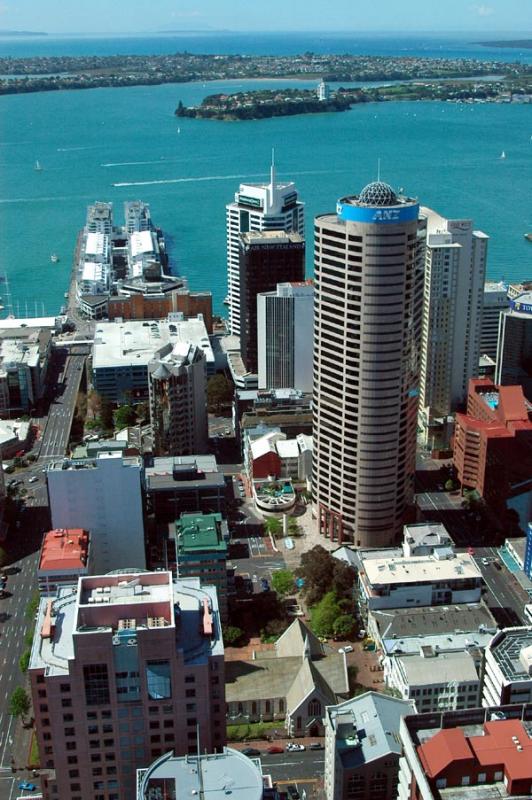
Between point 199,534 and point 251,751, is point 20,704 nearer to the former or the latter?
point 251,751

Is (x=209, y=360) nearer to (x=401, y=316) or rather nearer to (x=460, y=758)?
(x=401, y=316)

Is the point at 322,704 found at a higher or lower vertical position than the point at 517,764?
lower

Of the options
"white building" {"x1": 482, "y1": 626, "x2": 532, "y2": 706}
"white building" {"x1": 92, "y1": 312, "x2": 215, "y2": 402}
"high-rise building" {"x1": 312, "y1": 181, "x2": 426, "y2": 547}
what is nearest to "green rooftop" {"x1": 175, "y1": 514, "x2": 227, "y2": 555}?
"high-rise building" {"x1": 312, "y1": 181, "x2": 426, "y2": 547}

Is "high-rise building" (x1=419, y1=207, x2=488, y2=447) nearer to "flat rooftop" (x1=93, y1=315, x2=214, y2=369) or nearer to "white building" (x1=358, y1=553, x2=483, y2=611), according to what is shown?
"flat rooftop" (x1=93, y1=315, x2=214, y2=369)

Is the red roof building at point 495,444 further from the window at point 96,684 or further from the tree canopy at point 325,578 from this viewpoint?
the window at point 96,684

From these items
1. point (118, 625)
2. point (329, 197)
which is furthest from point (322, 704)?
point (329, 197)

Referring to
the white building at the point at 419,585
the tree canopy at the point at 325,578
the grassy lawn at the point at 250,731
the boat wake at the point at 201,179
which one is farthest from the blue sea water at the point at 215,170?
the grassy lawn at the point at 250,731
